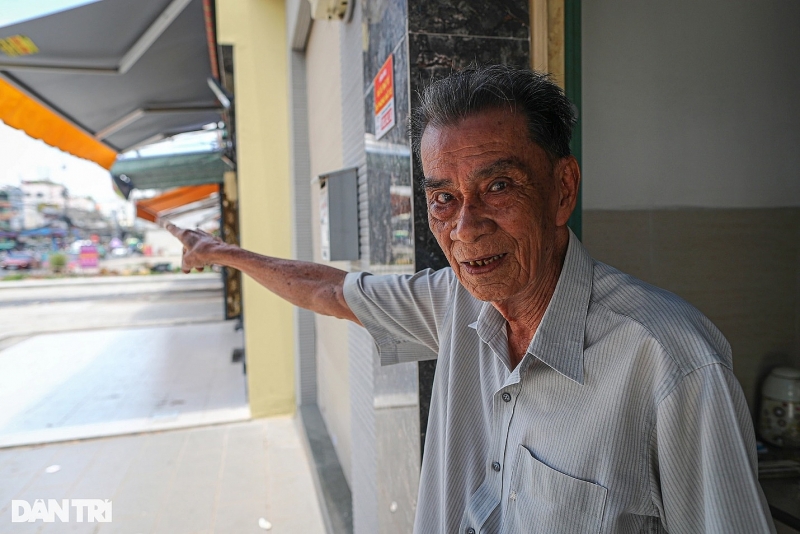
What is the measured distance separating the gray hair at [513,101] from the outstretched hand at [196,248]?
103 centimetres

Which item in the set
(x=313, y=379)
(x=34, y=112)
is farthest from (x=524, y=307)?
(x=34, y=112)

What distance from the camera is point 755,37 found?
230 cm

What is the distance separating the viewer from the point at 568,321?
1002 mm

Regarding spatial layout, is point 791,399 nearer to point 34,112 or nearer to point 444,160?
point 444,160

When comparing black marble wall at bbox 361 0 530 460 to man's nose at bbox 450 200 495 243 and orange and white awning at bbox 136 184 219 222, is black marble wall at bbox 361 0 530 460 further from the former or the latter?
orange and white awning at bbox 136 184 219 222

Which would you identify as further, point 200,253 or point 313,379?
point 313,379

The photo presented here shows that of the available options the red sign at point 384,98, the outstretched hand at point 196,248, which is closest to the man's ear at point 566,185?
the red sign at point 384,98

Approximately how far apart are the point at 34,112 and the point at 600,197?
8.36m

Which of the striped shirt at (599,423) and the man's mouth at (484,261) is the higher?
the man's mouth at (484,261)

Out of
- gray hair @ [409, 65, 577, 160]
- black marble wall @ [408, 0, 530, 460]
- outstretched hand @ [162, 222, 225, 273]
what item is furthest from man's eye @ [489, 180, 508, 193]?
outstretched hand @ [162, 222, 225, 273]

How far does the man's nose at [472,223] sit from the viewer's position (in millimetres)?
1065

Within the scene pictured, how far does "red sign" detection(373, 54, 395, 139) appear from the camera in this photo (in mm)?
1861

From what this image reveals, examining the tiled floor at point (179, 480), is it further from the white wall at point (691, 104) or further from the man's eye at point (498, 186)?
the man's eye at point (498, 186)

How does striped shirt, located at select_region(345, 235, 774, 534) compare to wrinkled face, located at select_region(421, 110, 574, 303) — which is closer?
striped shirt, located at select_region(345, 235, 774, 534)
